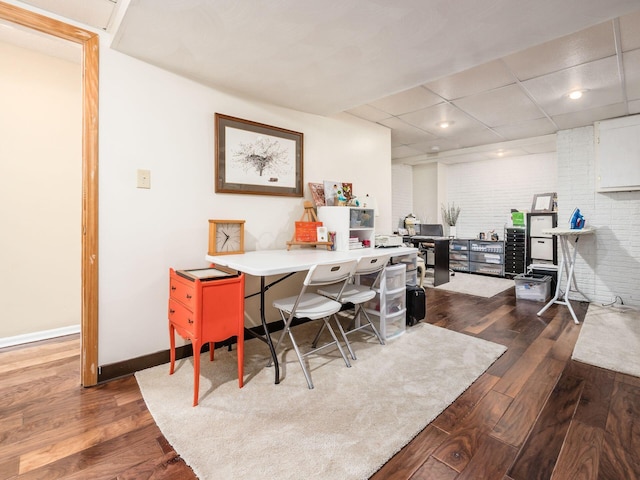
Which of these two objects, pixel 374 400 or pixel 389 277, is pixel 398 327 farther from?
pixel 374 400

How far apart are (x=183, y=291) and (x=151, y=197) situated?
82 centimetres

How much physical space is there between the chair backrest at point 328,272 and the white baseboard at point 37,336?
2533 mm

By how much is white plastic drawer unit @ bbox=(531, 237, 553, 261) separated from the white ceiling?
2.34 m

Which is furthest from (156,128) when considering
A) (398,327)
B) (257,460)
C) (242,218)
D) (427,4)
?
(398,327)

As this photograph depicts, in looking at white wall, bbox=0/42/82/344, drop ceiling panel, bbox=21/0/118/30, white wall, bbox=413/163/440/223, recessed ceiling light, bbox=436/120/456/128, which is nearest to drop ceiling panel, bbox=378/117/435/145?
recessed ceiling light, bbox=436/120/456/128

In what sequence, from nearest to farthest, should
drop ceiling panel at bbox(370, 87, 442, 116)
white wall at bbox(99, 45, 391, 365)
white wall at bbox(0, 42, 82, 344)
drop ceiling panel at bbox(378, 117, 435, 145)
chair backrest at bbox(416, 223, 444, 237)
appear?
white wall at bbox(99, 45, 391, 365) → white wall at bbox(0, 42, 82, 344) → drop ceiling panel at bbox(370, 87, 442, 116) → drop ceiling panel at bbox(378, 117, 435, 145) → chair backrest at bbox(416, 223, 444, 237)

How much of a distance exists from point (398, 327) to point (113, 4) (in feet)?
10.8

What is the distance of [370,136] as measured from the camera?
13.1ft

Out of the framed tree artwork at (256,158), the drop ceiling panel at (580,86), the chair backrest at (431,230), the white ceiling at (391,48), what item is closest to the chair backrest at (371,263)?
the framed tree artwork at (256,158)

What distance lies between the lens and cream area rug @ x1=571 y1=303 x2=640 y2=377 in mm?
2381

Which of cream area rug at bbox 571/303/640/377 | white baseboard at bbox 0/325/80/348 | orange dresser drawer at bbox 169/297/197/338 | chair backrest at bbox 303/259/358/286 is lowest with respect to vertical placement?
cream area rug at bbox 571/303/640/377

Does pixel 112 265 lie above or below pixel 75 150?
→ below

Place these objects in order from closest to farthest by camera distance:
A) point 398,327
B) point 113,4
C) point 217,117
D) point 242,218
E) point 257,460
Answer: point 257,460 < point 113,4 < point 217,117 < point 242,218 < point 398,327

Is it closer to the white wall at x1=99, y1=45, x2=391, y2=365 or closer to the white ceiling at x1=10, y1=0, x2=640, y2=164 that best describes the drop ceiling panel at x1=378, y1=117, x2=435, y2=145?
the white ceiling at x1=10, y1=0, x2=640, y2=164
